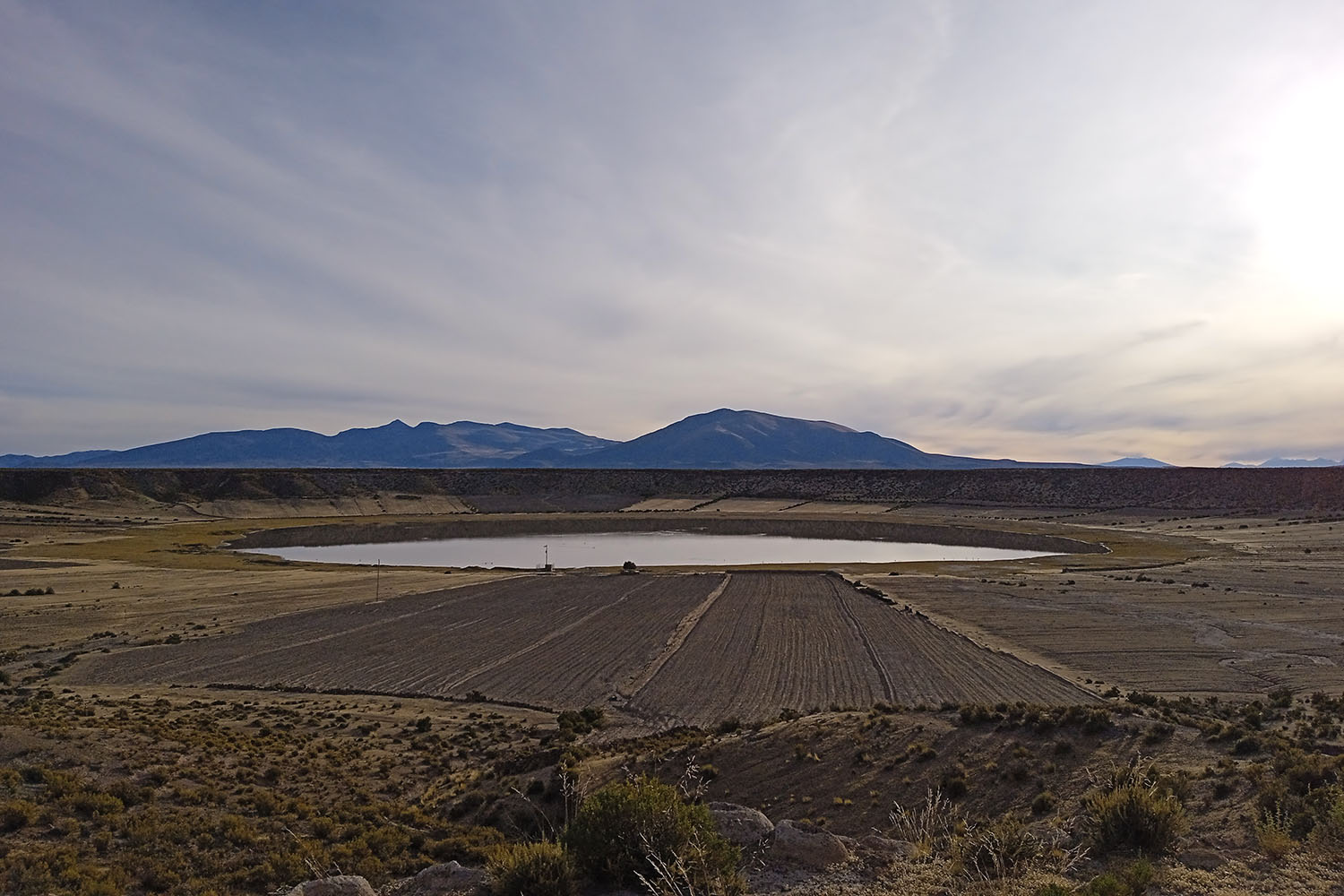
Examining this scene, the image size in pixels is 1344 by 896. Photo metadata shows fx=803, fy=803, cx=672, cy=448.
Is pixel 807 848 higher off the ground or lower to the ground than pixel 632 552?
higher

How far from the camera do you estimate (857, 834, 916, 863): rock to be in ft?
26.7

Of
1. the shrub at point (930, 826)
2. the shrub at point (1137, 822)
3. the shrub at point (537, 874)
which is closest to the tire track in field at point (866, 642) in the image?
the shrub at point (930, 826)

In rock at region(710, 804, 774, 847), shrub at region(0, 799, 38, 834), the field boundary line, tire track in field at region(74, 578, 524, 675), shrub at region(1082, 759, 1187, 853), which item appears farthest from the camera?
tire track in field at region(74, 578, 524, 675)

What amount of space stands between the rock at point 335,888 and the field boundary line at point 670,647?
11.7 metres

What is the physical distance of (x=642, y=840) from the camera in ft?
24.1

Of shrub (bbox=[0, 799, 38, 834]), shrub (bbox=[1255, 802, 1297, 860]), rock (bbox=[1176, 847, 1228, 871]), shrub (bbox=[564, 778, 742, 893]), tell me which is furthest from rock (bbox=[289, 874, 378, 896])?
shrub (bbox=[1255, 802, 1297, 860])

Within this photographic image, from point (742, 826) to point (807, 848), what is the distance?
37.5 inches

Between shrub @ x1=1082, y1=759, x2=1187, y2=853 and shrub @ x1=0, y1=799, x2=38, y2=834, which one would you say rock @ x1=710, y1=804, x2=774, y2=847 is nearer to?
shrub @ x1=1082, y1=759, x2=1187, y2=853

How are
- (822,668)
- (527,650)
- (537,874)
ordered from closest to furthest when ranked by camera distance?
(537,874), (822,668), (527,650)

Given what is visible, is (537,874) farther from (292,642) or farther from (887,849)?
(292,642)

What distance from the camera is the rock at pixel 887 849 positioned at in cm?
814


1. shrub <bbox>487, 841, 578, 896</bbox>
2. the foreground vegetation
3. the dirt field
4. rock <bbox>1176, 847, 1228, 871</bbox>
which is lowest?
the dirt field

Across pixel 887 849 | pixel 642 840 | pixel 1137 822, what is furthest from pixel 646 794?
pixel 1137 822

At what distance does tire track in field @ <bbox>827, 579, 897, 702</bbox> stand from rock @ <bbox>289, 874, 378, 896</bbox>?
13.3 meters
